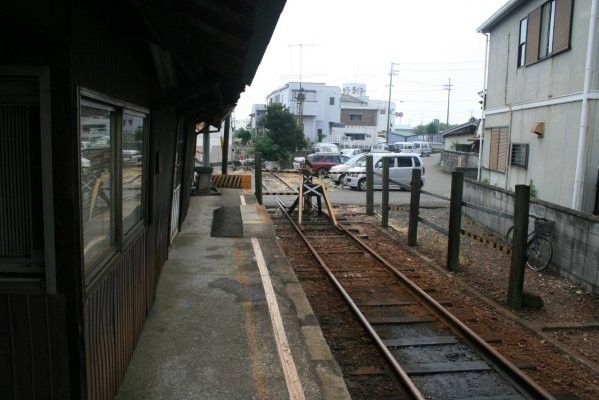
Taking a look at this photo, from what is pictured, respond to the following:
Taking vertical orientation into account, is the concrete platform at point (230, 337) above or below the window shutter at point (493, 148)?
below

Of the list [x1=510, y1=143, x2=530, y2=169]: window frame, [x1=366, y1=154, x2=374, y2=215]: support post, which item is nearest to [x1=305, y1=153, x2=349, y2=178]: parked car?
[x1=366, y1=154, x2=374, y2=215]: support post

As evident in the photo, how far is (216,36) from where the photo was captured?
4211 mm

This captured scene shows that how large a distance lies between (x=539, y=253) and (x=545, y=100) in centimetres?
447

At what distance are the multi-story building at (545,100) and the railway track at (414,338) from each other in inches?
169

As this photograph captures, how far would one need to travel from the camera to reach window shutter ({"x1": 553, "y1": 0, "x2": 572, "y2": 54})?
437 inches

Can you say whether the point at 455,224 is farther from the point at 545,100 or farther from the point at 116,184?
the point at 116,184

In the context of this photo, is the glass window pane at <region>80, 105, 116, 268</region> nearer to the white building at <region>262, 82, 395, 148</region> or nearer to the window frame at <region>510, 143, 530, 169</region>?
the window frame at <region>510, 143, 530, 169</region>

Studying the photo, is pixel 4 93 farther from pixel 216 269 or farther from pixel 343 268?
pixel 343 268

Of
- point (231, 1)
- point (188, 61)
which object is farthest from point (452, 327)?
point (231, 1)

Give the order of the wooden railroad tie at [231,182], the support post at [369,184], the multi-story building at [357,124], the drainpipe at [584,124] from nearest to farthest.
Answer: the drainpipe at [584,124] < the support post at [369,184] < the wooden railroad tie at [231,182] < the multi-story building at [357,124]

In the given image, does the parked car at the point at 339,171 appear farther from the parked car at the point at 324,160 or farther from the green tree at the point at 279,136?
the green tree at the point at 279,136

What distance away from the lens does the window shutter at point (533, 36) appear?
12.6 m

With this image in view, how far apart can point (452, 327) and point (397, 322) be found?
678 millimetres

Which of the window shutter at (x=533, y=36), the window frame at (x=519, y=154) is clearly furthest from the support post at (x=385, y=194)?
the window shutter at (x=533, y=36)
